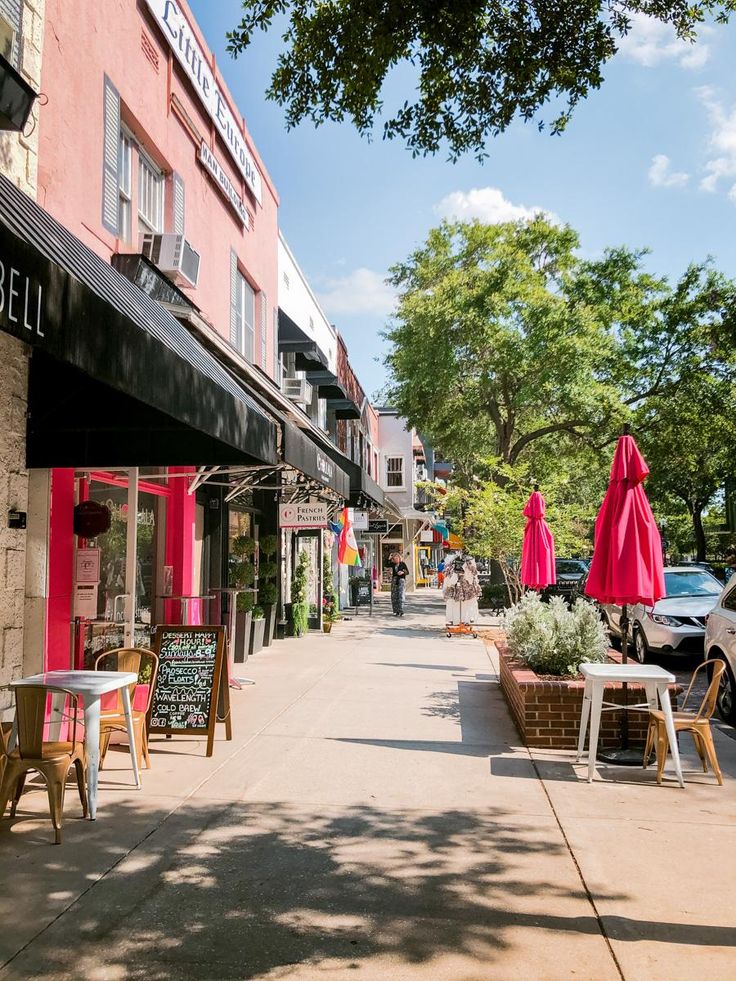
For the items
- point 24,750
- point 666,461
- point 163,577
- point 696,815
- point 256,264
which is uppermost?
point 256,264

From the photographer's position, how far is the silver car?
1185 cm

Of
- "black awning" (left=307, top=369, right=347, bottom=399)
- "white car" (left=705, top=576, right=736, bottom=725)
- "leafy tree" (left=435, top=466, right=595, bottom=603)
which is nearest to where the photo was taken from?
"white car" (left=705, top=576, right=736, bottom=725)

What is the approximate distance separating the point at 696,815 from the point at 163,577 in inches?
270

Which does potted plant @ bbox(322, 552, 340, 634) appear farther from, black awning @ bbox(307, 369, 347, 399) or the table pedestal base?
the table pedestal base

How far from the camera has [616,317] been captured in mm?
24438

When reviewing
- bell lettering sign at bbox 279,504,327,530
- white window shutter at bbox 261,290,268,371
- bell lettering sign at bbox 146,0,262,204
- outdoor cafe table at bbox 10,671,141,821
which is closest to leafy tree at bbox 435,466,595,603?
bell lettering sign at bbox 279,504,327,530

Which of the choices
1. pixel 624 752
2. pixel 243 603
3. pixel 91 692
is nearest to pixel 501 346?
pixel 243 603

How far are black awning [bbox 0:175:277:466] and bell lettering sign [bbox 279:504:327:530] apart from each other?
22.6 feet

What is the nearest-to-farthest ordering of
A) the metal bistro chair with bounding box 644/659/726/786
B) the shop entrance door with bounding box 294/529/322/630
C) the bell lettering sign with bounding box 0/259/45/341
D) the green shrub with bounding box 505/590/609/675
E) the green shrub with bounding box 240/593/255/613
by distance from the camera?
the bell lettering sign with bounding box 0/259/45/341 → the metal bistro chair with bounding box 644/659/726/786 → the green shrub with bounding box 505/590/609/675 → the green shrub with bounding box 240/593/255/613 → the shop entrance door with bounding box 294/529/322/630

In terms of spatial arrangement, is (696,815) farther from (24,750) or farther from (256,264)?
(256,264)

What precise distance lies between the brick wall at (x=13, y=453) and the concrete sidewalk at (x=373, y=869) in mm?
1191

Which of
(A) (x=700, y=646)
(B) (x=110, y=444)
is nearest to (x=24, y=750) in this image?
(B) (x=110, y=444)

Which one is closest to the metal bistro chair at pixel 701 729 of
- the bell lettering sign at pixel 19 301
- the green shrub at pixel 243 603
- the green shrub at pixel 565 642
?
the green shrub at pixel 565 642

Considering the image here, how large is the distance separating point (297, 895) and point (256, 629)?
9.27 m
